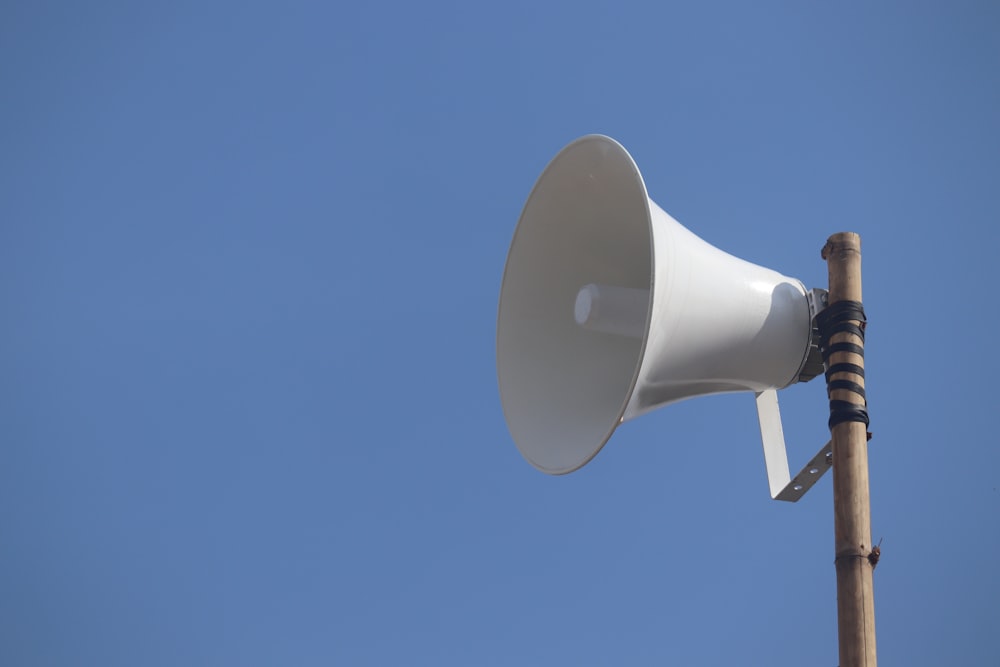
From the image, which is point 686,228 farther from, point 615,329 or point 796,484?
point 796,484

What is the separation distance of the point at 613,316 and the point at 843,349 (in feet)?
2.81

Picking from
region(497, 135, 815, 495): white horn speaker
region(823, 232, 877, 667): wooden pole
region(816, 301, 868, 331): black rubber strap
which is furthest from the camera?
region(497, 135, 815, 495): white horn speaker

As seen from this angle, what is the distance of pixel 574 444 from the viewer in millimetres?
3488

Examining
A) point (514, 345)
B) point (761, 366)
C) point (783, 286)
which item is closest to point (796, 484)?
point (761, 366)

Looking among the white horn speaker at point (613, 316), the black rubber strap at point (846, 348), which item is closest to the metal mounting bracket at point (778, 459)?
the white horn speaker at point (613, 316)

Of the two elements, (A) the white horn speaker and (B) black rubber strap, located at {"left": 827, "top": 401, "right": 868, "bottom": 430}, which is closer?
(B) black rubber strap, located at {"left": 827, "top": 401, "right": 868, "bottom": 430}

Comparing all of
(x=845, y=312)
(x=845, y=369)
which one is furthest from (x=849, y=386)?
(x=845, y=312)

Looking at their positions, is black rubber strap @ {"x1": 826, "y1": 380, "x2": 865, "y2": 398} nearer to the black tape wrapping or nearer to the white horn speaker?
the black tape wrapping

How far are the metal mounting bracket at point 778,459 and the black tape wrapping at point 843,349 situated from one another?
0.32ft

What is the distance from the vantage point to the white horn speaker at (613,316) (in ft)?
10.4

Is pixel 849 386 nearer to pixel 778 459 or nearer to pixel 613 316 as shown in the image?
pixel 778 459

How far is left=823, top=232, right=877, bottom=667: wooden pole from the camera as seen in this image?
105 inches

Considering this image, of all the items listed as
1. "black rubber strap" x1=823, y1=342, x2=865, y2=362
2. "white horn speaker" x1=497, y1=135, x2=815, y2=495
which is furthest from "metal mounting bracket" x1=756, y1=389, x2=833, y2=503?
"black rubber strap" x1=823, y1=342, x2=865, y2=362

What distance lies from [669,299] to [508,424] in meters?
0.93
